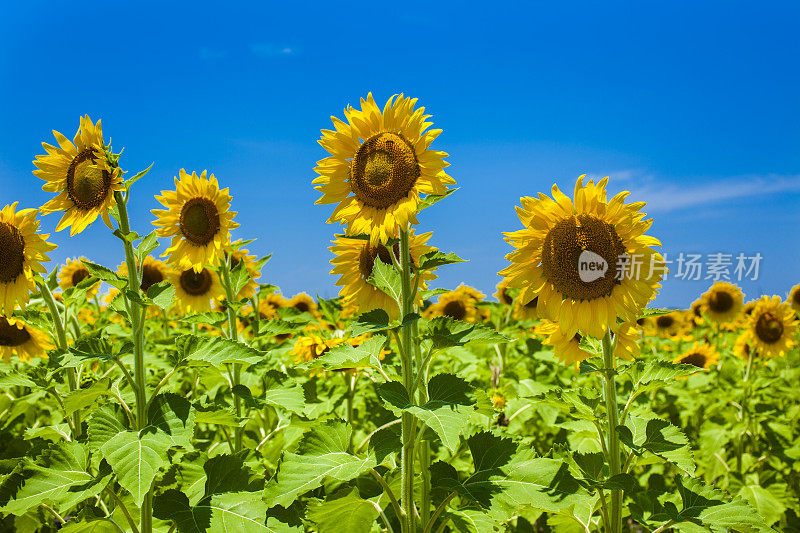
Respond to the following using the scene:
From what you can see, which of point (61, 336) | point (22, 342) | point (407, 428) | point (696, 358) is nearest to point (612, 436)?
point (407, 428)

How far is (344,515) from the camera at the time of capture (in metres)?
2.62

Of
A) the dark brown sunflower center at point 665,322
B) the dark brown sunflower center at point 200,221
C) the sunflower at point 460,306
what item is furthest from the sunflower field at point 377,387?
the dark brown sunflower center at point 665,322

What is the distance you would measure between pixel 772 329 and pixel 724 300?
5.81 feet

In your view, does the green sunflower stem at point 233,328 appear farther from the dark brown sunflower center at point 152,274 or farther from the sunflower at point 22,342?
the dark brown sunflower center at point 152,274

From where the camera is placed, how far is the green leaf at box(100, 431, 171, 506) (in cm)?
235

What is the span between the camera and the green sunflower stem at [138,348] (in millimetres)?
2791

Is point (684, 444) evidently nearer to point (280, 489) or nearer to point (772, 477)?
point (280, 489)

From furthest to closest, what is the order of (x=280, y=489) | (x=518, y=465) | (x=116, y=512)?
(x=116, y=512)
(x=518, y=465)
(x=280, y=489)

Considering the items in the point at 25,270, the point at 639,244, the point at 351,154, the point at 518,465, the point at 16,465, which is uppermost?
the point at 351,154

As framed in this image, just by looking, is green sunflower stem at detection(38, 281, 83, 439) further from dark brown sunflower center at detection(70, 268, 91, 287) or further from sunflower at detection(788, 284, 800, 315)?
sunflower at detection(788, 284, 800, 315)

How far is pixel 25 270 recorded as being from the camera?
3.48 m

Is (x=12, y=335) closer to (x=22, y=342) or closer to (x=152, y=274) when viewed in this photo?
(x=22, y=342)

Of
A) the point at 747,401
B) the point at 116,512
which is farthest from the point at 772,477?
the point at 116,512

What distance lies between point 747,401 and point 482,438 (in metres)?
4.17
